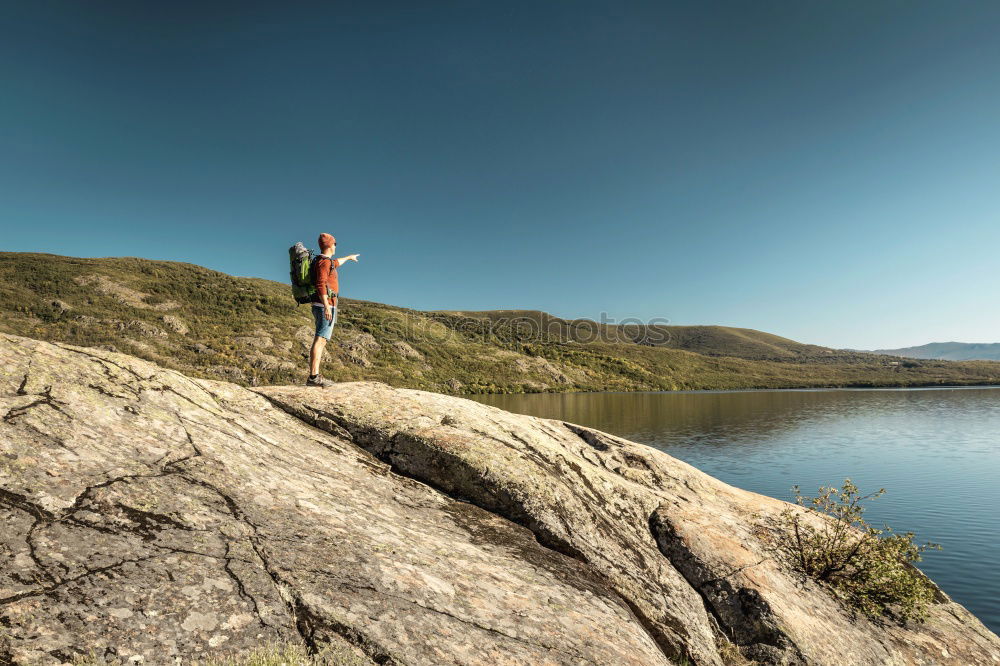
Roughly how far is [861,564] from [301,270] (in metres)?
16.2

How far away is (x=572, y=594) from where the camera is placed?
6586mm

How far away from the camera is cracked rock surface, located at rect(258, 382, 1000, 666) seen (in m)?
8.07

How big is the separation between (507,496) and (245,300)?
126613mm

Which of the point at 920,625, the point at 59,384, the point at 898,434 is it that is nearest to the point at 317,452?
the point at 59,384

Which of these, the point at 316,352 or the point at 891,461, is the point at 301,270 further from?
the point at 891,461

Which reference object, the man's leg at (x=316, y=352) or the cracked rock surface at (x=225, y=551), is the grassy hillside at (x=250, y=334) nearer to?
the man's leg at (x=316, y=352)

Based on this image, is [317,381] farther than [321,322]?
Yes

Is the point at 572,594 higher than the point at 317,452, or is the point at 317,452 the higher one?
the point at 317,452

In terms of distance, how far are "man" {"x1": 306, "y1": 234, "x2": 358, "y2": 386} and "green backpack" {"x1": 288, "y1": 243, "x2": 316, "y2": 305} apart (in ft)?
0.40

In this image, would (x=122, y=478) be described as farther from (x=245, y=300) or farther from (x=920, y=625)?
(x=245, y=300)

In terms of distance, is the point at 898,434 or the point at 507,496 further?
the point at 898,434

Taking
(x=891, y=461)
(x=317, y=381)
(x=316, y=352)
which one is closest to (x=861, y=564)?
(x=317, y=381)

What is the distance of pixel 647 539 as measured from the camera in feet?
32.0

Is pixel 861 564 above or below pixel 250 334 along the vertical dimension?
below
